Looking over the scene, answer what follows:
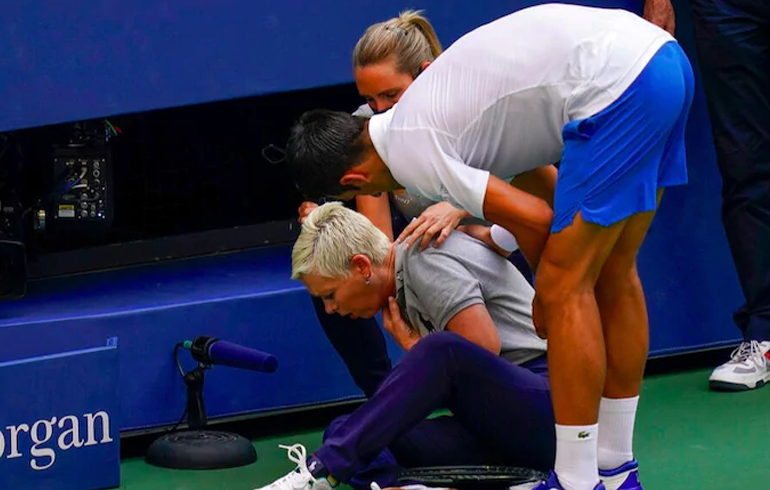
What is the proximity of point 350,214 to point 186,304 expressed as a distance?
73cm

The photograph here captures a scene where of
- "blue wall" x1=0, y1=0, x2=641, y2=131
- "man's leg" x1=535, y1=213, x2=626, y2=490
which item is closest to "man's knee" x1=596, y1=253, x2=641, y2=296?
"man's leg" x1=535, y1=213, x2=626, y2=490

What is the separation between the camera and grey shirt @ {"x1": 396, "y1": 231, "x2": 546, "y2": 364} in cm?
310

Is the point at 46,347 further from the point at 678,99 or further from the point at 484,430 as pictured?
the point at 678,99

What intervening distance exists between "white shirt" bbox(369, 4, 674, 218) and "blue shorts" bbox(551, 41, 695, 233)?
0.10 feet

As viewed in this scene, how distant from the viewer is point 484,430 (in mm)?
3068

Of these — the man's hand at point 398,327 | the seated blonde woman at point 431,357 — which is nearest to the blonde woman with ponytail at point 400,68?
the seated blonde woman at point 431,357

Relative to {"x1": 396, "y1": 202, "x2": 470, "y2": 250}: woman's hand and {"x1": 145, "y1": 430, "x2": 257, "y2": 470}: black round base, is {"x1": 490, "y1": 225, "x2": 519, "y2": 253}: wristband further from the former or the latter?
{"x1": 145, "y1": 430, "x2": 257, "y2": 470}: black round base

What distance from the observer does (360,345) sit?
11.7 ft

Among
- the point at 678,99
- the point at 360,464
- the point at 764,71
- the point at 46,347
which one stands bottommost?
the point at 360,464

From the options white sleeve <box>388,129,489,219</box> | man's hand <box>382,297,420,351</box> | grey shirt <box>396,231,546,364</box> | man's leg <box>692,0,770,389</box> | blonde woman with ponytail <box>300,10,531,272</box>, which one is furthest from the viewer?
man's leg <box>692,0,770,389</box>

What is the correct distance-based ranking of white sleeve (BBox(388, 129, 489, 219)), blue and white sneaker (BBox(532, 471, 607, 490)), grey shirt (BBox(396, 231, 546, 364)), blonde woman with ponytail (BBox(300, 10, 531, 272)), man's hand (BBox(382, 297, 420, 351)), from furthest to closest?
blonde woman with ponytail (BBox(300, 10, 531, 272)) < man's hand (BBox(382, 297, 420, 351)) < grey shirt (BBox(396, 231, 546, 364)) < blue and white sneaker (BBox(532, 471, 607, 490)) < white sleeve (BBox(388, 129, 489, 219))

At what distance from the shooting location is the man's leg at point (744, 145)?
13.2ft

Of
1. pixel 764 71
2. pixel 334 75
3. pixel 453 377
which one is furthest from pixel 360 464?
pixel 764 71

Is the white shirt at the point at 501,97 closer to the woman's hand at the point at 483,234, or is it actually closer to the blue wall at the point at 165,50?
the woman's hand at the point at 483,234
